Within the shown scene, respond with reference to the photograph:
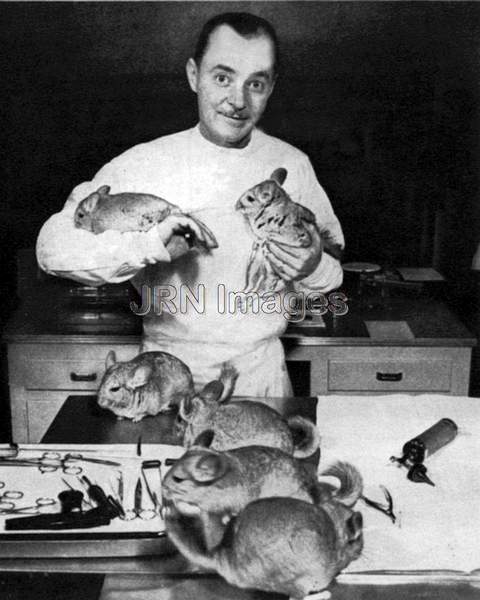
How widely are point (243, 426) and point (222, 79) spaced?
1.04 m

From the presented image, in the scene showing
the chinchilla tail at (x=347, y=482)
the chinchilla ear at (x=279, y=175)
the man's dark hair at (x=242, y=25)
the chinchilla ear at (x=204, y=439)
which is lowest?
the chinchilla tail at (x=347, y=482)

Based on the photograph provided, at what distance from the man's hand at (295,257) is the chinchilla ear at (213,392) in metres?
0.57

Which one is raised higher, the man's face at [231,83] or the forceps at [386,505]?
the man's face at [231,83]

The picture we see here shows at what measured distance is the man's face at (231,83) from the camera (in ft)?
6.50

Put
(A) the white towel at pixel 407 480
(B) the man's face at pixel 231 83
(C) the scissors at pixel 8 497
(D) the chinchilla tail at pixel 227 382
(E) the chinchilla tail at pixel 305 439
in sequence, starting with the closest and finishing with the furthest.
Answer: (A) the white towel at pixel 407 480 → (C) the scissors at pixel 8 497 → (E) the chinchilla tail at pixel 305 439 → (D) the chinchilla tail at pixel 227 382 → (B) the man's face at pixel 231 83

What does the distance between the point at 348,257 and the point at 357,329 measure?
22 cm

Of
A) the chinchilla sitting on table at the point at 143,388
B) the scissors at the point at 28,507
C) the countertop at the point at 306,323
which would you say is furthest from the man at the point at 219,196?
the scissors at the point at 28,507

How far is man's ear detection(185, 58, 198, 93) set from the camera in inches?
79.9

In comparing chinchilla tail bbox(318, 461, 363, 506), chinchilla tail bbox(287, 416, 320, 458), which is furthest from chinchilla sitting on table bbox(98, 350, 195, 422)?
chinchilla tail bbox(318, 461, 363, 506)

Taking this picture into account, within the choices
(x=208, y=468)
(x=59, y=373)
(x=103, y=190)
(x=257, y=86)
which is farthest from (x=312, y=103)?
(x=208, y=468)

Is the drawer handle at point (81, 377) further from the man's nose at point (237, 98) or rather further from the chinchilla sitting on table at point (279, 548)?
the chinchilla sitting on table at point (279, 548)

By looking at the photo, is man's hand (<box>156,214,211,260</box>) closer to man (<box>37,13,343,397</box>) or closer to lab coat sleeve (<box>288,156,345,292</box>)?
man (<box>37,13,343,397</box>)

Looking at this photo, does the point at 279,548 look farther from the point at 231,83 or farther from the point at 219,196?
the point at 231,83

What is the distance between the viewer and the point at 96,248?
1899 mm
